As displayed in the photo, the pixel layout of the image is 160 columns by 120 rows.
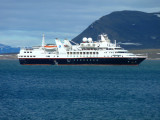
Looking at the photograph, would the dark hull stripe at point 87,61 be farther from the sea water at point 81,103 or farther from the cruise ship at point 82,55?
the sea water at point 81,103

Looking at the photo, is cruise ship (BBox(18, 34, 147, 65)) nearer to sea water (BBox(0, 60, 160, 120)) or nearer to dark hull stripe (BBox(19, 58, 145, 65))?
dark hull stripe (BBox(19, 58, 145, 65))

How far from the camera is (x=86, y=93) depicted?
4619 cm

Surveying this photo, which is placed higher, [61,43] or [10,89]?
[61,43]

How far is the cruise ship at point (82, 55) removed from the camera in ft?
359

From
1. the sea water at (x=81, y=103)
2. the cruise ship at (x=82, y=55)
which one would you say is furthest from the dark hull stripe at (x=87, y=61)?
the sea water at (x=81, y=103)

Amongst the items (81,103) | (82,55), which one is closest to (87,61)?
(82,55)

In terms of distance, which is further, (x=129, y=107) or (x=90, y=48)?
(x=90, y=48)

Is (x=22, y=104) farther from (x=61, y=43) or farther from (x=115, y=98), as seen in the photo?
(x=61, y=43)

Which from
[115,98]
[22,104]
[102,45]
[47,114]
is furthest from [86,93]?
[102,45]

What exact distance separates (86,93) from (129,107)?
396 inches

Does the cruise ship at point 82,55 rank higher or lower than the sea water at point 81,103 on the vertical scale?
higher

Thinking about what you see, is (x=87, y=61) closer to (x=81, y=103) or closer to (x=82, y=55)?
(x=82, y=55)

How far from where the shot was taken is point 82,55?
4451 inches

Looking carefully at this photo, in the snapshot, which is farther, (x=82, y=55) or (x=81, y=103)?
(x=82, y=55)
